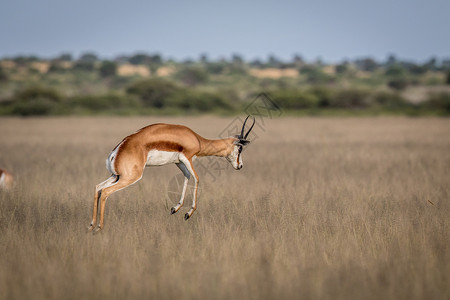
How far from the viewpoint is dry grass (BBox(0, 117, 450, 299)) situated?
4672mm

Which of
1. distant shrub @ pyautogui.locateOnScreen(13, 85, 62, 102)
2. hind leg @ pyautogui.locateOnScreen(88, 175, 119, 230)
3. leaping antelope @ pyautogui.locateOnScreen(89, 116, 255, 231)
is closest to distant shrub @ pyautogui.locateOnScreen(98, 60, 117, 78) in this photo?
distant shrub @ pyautogui.locateOnScreen(13, 85, 62, 102)

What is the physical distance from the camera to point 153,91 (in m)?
63.3

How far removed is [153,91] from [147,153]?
57.7 meters

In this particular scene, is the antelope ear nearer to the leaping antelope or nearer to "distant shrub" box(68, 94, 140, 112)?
the leaping antelope

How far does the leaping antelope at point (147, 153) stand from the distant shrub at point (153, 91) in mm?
48897

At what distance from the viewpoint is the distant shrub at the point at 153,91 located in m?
57.7

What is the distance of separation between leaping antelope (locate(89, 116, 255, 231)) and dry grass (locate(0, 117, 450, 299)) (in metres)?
0.60

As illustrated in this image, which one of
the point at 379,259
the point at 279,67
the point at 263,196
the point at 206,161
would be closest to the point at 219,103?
the point at 206,161

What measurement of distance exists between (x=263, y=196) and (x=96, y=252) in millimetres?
3778

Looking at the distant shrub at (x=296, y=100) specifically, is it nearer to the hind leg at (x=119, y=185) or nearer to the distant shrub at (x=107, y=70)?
the hind leg at (x=119, y=185)

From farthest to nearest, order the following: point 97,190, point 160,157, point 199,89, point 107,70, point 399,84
Answer: point 107,70
point 399,84
point 199,89
point 160,157
point 97,190

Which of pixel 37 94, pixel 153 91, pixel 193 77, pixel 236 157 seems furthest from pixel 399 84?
pixel 236 157

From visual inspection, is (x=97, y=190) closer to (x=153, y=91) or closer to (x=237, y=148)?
(x=237, y=148)

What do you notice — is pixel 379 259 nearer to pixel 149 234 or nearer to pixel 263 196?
pixel 149 234
